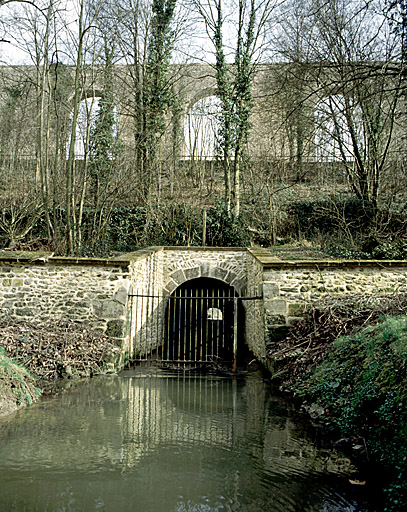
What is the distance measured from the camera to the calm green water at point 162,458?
3.44 metres

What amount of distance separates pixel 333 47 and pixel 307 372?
949cm

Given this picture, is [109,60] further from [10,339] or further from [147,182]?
[10,339]

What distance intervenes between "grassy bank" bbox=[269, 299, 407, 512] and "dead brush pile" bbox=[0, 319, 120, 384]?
3.19m

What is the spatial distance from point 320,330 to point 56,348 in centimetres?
465

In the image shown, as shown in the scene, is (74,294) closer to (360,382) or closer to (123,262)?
(123,262)

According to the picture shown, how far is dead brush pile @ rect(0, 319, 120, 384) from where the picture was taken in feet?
24.0

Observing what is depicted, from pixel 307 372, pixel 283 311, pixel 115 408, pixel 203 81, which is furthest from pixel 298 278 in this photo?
pixel 203 81

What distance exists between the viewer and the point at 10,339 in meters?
7.46

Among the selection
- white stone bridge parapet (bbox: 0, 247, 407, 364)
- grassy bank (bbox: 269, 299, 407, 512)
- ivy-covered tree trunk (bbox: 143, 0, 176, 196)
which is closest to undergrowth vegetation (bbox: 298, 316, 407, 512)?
grassy bank (bbox: 269, 299, 407, 512)

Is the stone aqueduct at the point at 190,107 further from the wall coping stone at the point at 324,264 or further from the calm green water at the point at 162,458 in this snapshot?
the calm green water at the point at 162,458

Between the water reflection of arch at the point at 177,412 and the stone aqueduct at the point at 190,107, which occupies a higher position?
the stone aqueduct at the point at 190,107

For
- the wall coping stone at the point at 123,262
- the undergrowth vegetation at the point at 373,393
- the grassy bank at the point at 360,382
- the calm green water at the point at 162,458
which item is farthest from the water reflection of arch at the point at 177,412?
the wall coping stone at the point at 123,262

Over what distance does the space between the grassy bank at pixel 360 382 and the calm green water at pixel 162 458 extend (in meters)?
0.39

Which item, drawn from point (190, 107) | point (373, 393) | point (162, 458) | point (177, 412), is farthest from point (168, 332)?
point (190, 107)
